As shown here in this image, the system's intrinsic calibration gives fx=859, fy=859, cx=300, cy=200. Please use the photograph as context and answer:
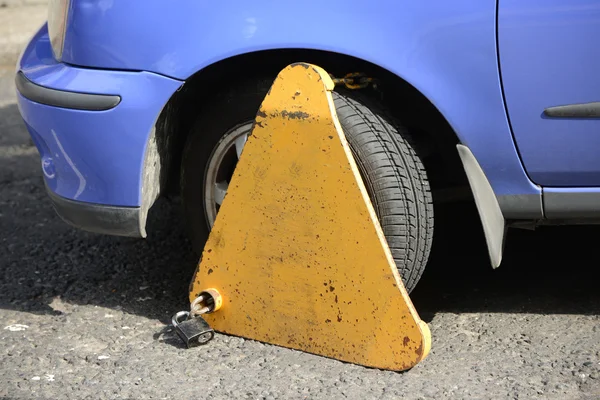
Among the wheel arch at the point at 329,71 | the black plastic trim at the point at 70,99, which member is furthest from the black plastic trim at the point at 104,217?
the black plastic trim at the point at 70,99

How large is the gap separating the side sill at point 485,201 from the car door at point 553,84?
0.14 meters

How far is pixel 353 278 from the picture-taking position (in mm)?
2689

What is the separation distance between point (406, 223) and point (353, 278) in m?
0.26

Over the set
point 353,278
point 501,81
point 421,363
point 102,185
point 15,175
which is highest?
point 501,81

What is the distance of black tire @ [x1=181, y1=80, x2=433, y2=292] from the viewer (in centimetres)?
274

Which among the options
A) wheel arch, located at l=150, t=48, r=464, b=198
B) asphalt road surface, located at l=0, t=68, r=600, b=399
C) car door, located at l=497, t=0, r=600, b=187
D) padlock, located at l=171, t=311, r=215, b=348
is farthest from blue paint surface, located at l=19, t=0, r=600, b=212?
asphalt road surface, located at l=0, t=68, r=600, b=399

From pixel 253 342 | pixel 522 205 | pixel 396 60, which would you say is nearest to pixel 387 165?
pixel 396 60

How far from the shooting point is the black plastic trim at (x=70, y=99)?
9.04ft

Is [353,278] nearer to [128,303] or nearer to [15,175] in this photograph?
[128,303]

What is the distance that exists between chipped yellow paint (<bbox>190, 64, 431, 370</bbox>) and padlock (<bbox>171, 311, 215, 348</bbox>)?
11cm

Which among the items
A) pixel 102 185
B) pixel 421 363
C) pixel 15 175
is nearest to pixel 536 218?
pixel 421 363

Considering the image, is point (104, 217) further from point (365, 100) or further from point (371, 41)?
point (371, 41)

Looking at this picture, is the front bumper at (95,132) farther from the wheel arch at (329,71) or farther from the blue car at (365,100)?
the wheel arch at (329,71)

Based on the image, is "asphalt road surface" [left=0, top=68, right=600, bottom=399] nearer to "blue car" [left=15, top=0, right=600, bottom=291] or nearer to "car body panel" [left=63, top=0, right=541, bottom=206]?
"blue car" [left=15, top=0, right=600, bottom=291]
